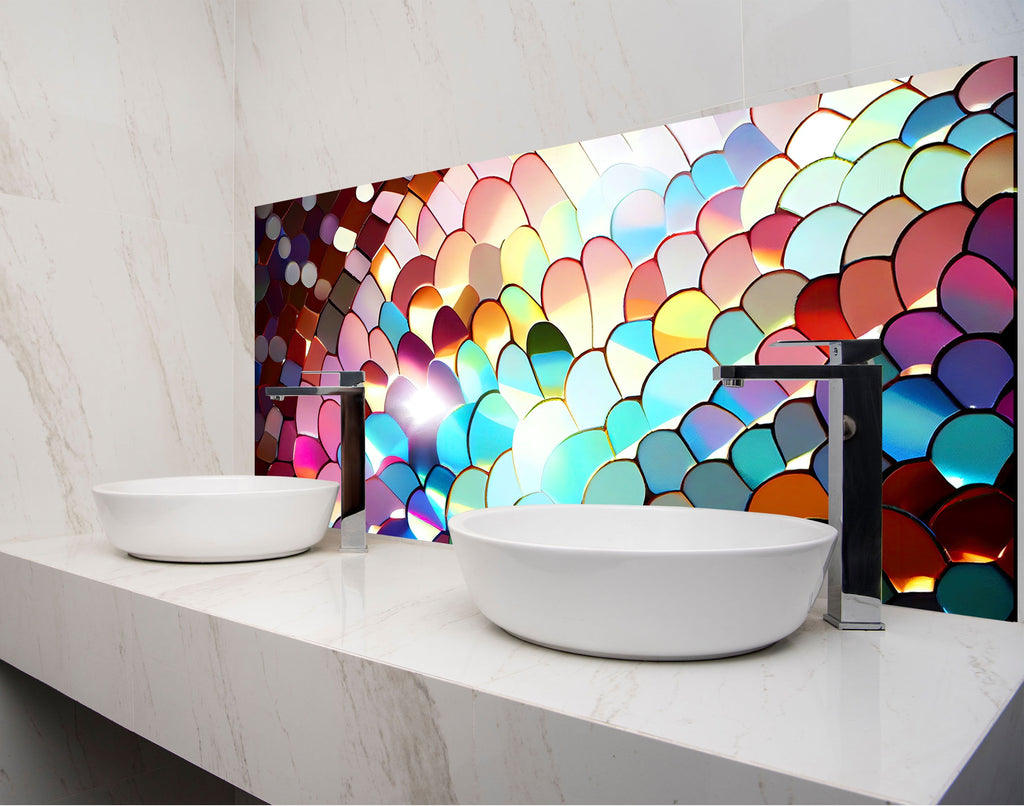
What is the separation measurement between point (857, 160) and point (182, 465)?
157 centimetres

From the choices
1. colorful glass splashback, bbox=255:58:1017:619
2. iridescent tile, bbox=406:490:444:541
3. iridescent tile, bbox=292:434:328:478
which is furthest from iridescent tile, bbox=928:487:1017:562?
iridescent tile, bbox=292:434:328:478

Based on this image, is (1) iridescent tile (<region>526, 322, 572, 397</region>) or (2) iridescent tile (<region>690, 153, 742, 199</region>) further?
(1) iridescent tile (<region>526, 322, 572, 397</region>)

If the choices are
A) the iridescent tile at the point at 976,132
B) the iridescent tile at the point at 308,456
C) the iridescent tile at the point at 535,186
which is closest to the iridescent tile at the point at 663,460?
the iridescent tile at the point at 535,186

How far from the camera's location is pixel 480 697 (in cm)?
74

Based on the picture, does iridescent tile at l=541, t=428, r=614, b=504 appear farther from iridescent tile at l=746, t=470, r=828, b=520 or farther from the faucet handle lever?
the faucet handle lever

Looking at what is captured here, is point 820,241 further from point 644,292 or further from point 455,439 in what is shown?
point 455,439

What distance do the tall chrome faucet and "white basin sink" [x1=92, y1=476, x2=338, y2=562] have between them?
0.80m

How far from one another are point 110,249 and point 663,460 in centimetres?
131

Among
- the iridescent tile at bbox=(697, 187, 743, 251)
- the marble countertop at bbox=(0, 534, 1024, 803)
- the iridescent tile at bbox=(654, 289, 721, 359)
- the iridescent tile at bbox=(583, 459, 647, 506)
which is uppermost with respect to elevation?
the iridescent tile at bbox=(697, 187, 743, 251)

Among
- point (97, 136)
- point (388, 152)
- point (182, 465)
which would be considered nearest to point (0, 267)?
point (97, 136)

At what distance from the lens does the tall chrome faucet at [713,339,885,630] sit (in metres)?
0.92

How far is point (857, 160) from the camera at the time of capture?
3.52 feet

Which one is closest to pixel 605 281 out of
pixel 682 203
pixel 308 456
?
pixel 682 203

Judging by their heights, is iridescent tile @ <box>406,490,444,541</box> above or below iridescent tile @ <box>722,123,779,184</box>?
below
